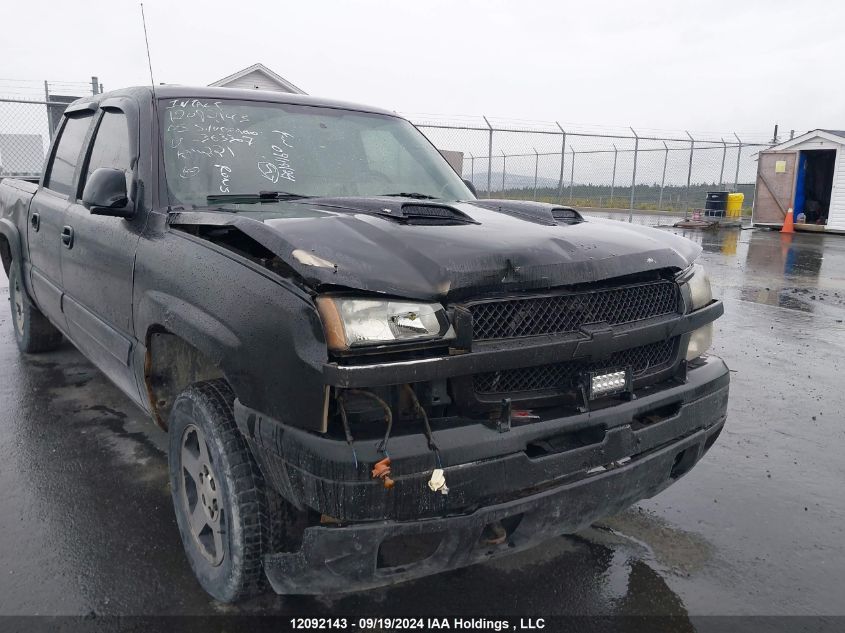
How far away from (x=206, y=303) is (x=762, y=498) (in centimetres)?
284

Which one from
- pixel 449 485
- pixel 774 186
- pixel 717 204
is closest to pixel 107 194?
pixel 449 485

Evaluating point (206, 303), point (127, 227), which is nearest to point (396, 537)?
point (206, 303)

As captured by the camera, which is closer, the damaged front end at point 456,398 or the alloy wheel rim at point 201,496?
the damaged front end at point 456,398

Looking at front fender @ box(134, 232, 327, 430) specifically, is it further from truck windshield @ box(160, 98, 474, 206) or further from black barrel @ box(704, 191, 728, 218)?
black barrel @ box(704, 191, 728, 218)

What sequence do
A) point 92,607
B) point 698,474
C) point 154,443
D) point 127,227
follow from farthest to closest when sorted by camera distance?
point 154,443
point 698,474
point 127,227
point 92,607

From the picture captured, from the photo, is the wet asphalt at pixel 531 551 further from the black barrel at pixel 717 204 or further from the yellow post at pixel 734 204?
the yellow post at pixel 734 204

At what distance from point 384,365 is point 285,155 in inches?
68.1

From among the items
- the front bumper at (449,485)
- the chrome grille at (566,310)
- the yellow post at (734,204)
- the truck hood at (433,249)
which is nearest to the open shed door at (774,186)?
the yellow post at (734,204)

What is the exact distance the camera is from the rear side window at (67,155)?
3.96 m

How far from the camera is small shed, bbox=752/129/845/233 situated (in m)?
19.3

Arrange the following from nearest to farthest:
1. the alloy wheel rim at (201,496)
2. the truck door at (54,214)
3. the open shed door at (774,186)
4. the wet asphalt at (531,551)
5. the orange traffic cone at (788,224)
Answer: the alloy wheel rim at (201,496) → the wet asphalt at (531,551) → the truck door at (54,214) → the orange traffic cone at (788,224) → the open shed door at (774,186)

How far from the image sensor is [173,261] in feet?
8.06

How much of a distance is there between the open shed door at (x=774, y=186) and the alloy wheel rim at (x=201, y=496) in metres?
21.3

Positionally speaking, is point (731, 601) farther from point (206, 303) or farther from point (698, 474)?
point (206, 303)
